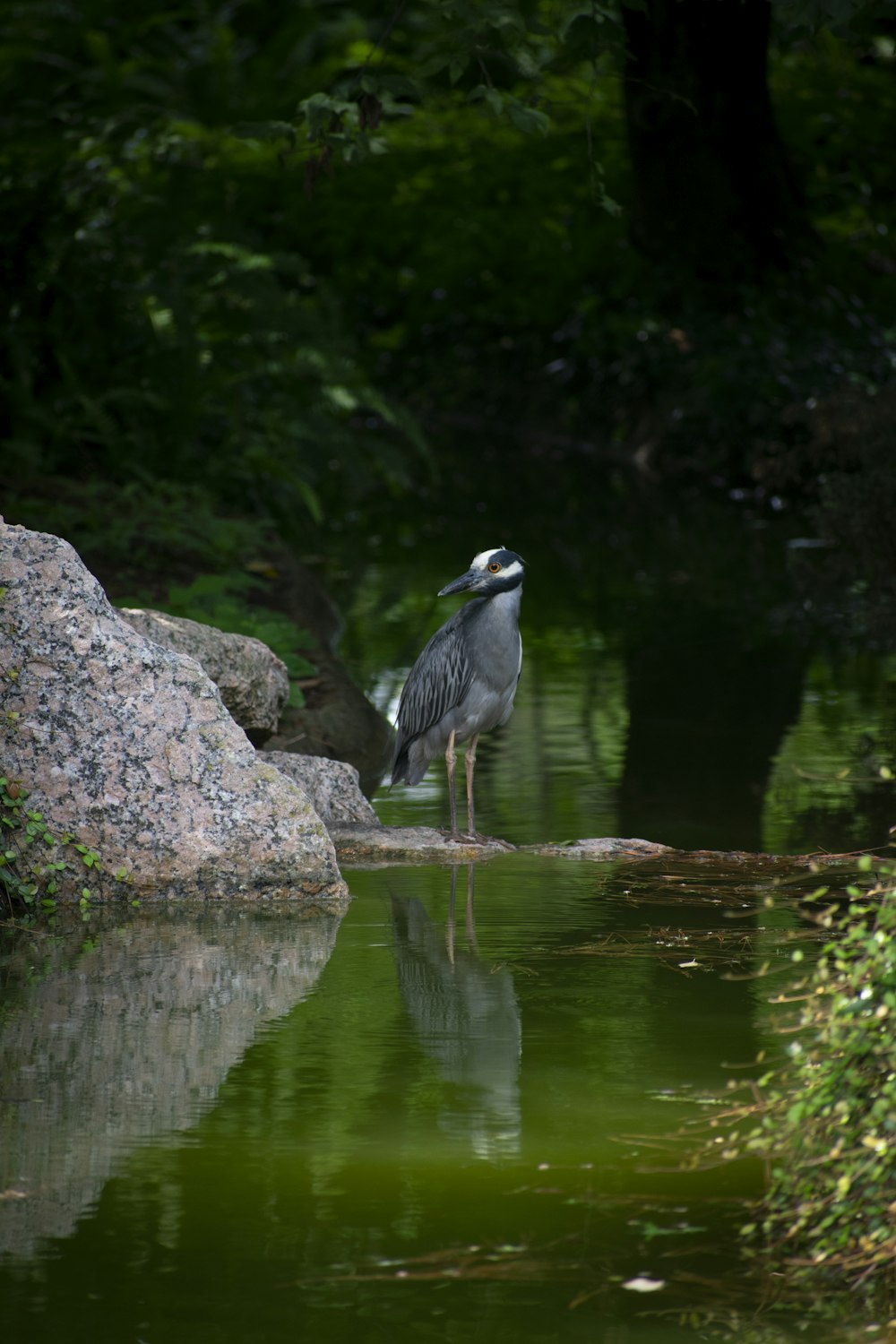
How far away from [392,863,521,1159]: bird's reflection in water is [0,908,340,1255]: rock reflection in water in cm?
31

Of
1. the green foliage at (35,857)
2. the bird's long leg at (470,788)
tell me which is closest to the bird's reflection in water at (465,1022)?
the bird's long leg at (470,788)

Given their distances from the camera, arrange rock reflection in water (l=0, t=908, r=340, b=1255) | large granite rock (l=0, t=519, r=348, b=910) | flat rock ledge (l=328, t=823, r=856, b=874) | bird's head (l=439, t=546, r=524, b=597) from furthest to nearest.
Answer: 1. bird's head (l=439, t=546, r=524, b=597)
2. flat rock ledge (l=328, t=823, r=856, b=874)
3. large granite rock (l=0, t=519, r=348, b=910)
4. rock reflection in water (l=0, t=908, r=340, b=1255)

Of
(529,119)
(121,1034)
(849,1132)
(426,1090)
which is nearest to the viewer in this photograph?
(849,1132)

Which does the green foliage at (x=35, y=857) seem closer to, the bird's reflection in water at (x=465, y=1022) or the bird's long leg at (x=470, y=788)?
the bird's reflection in water at (x=465, y=1022)

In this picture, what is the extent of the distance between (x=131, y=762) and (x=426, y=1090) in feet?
6.87

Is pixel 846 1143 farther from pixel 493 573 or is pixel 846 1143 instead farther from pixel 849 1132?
pixel 493 573

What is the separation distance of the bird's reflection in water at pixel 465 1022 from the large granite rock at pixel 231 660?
1.39 meters

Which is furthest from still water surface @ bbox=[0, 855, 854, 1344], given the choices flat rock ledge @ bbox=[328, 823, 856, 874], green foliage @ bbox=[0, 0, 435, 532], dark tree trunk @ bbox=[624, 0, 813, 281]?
dark tree trunk @ bbox=[624, 0, 813, 281]

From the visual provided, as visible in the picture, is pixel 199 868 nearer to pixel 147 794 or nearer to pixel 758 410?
pixel 147 794

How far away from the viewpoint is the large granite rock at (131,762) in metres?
6.90

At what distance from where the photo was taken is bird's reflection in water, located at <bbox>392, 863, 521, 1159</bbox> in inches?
199

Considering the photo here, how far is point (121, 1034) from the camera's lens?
569 centimetres

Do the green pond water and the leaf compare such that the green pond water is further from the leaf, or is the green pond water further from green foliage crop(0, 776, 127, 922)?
the leaf

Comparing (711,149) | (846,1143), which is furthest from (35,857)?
(711,149)
